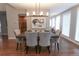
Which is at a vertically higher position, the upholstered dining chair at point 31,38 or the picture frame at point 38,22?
the picture frame at point 38,22

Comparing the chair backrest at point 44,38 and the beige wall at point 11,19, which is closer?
the chair backrest at point 44,38

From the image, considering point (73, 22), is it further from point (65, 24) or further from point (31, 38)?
point (31, 38)

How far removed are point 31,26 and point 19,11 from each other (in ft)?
4.77

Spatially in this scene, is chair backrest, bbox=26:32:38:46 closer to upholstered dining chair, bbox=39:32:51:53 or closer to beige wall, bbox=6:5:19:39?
upholstered dining chair, bbox=39:32:51:53

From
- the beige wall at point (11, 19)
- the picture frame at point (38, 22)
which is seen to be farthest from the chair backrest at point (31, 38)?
the beige wall at point (11, 19)

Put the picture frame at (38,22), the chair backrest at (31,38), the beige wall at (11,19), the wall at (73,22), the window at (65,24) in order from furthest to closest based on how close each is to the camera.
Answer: the beige wall at (11,19) < the window at (65,24) < the picture frame at (38,22) < the wall at (73,22) < the chair backrest at (31,38)

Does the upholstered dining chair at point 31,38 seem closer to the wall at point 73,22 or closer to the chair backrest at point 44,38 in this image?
the chair backrest at point 44,38

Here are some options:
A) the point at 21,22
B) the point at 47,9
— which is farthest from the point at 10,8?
the point at 47,9

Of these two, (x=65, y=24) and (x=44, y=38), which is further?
(x=65, y=24)

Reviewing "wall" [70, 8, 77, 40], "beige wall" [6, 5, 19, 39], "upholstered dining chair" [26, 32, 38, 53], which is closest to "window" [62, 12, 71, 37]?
"wall" [70, 8, 77, 40]

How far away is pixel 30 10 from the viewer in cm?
601

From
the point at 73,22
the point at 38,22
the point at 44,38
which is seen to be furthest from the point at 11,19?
the point at 73,22

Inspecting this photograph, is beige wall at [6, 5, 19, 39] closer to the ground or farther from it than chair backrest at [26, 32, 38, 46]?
farther from it

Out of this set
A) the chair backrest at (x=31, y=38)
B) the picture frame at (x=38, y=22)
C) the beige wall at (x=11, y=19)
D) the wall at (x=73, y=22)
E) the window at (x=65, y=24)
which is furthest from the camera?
the beige wall at (x=11, y=19)
